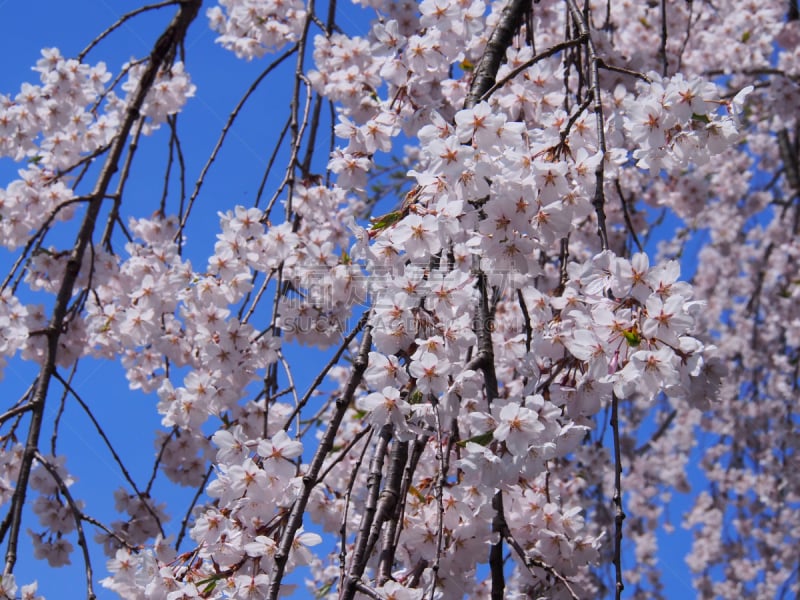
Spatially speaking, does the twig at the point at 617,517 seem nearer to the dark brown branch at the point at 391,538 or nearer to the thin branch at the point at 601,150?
the thin branch at the point at 601,150

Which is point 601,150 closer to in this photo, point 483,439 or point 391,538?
point 483,439

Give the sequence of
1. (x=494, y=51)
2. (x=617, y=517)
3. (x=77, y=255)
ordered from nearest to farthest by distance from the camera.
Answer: (x=617, y=517) < (x=494, y=51) < (x=77, y=255)

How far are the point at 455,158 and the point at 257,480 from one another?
0.77 meters

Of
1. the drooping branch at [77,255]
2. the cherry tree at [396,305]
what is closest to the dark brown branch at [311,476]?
the cherry tree at [396,305]

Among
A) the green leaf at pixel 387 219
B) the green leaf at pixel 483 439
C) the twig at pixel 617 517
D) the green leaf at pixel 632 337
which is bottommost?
the twig at pixel 617 517

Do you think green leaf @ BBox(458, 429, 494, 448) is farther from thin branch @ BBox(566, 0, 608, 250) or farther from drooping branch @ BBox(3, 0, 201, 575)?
drooping branch @ BBox(3, 0, 201, 575)

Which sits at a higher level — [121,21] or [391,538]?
[121,21]

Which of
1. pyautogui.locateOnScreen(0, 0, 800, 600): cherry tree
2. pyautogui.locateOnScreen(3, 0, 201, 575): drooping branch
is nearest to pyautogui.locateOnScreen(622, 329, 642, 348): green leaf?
pyautogui.locateOnScreen(0, 0, 800, 600): cherry tree

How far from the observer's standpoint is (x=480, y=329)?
1.67 metres

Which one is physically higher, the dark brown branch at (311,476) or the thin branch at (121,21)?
the thin branch at (121,21)

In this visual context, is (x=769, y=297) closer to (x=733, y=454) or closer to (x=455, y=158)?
(x=733, y=454)

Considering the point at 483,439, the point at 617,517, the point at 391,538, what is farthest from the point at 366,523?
the point at 617,517

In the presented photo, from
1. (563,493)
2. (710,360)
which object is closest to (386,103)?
(710,360)

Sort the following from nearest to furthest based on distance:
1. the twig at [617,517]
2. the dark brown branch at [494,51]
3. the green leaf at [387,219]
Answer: the twig at [617,517]
the green leaf at [387,219]
the dark brown branch at [494,51]
